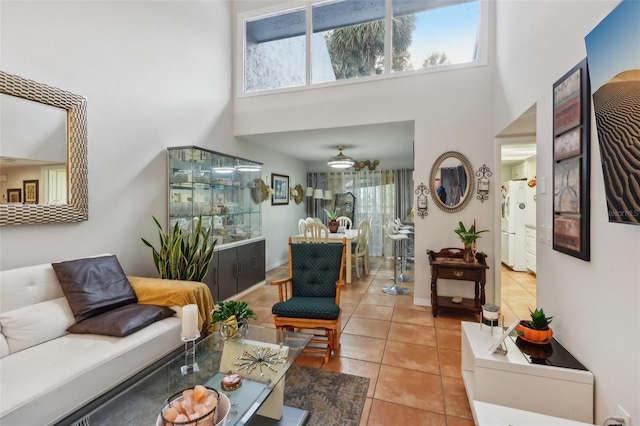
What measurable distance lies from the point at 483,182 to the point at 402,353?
7.40 ft

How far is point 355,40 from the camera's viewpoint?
13.3 feet

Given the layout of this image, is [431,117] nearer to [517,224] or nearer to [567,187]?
[567,187]

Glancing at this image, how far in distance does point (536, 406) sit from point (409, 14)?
4.36m

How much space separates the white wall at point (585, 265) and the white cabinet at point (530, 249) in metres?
Answer: 3.49

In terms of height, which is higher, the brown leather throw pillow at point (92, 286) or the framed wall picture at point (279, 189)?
the framed wall picture at point (279, 189)

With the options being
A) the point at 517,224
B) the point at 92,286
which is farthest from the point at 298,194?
the point at 92,286

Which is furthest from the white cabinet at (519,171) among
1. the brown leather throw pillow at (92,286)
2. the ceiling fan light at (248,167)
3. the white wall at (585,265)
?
the brown leather throw pillow at (92,286)

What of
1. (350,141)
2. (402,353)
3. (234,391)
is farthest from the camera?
(350,141)

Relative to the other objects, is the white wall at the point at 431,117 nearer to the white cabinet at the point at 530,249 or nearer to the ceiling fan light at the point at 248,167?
the ceiling fan light at the point at 248,167

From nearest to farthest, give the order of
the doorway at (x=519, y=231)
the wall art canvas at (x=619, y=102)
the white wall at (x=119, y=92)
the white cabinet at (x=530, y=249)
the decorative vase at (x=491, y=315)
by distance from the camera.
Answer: the wall art canvas at (x=619, y=102) < the decorative vase at (x=491, y=315) < the white wall at (x=119, y=92) < the doorway at (x=519, y=231) < the white cabinet at (x=530, y=249)

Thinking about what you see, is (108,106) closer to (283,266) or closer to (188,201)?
(188,201)

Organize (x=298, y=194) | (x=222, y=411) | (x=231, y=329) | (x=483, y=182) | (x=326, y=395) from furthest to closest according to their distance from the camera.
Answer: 1. (x=298, y=194)
2. (x=483, y=182)
3. (x=326, y=395)
4. (x=231, y=329)
5. (x=222, y=411)

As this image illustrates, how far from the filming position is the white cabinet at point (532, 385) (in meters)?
1.39

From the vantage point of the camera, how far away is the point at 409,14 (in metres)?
3.78
